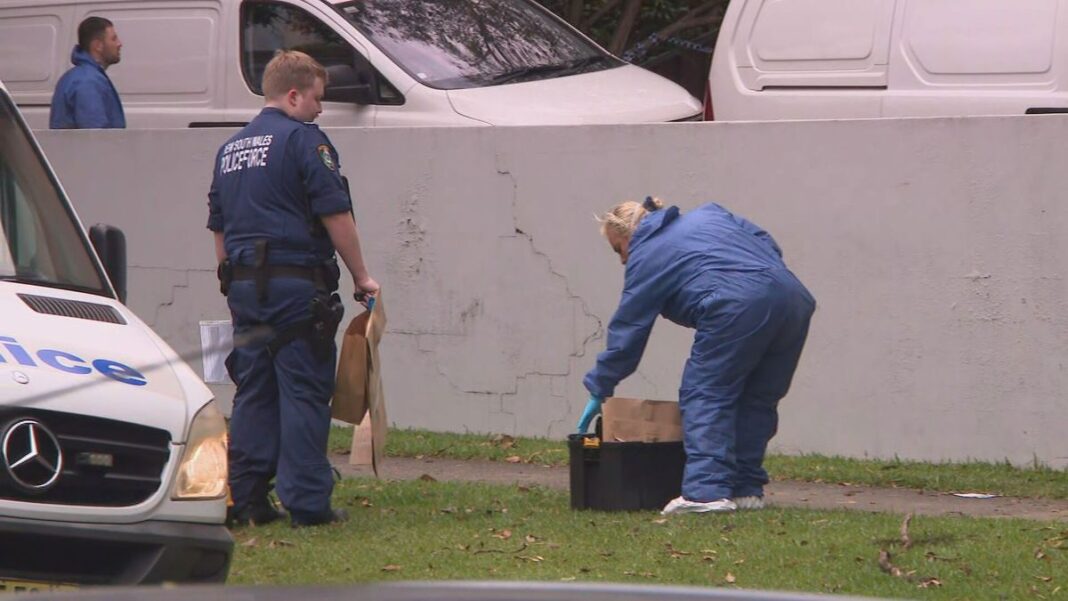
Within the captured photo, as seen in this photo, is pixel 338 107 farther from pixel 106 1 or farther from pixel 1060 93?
pixel 1060 93

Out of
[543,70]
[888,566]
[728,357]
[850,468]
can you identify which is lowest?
[850,468]

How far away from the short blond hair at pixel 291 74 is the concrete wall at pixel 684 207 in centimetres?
282

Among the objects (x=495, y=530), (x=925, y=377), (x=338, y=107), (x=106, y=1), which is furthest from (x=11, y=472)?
(x=106, y=1)

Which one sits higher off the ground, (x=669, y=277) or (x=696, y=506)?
(x=669, y=277)

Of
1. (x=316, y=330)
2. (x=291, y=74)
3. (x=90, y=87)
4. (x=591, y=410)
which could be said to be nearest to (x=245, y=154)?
(x=291, y=74)

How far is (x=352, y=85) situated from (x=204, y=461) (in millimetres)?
5984

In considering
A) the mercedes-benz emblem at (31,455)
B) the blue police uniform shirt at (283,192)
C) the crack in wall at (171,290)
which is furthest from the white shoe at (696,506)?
the crack in wall at (171,290)

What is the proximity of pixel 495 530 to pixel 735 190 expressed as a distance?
2.86 m

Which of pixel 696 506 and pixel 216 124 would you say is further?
pixel 216 124

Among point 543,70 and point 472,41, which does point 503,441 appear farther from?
point 472,41

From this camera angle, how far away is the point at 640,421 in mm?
7691

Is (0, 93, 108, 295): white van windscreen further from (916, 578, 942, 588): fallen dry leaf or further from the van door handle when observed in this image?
the van door handle

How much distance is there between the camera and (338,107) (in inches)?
432

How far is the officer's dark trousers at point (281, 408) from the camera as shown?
7055mm
